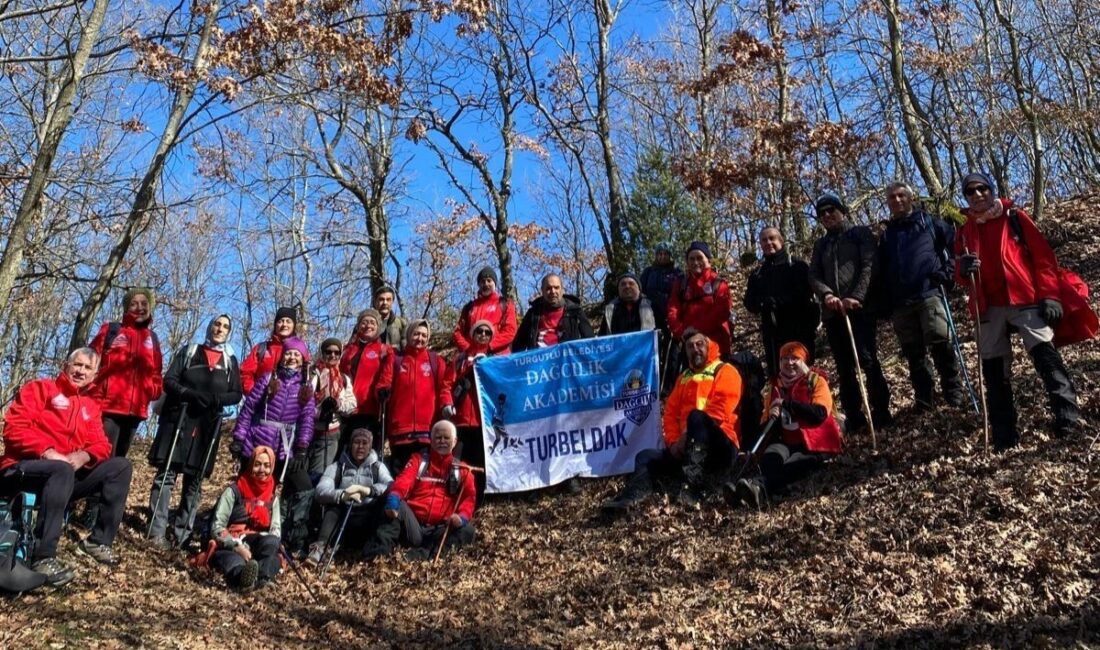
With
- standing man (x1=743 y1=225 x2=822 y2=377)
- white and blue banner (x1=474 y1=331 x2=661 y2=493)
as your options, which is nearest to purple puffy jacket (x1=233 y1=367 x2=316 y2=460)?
white and blue banner (x1=474 y1=331 x2=661 y2=493)

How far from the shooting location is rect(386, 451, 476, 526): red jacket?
27.8ft

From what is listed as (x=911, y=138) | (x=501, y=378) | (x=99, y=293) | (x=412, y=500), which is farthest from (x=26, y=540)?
(x=911, y=138)

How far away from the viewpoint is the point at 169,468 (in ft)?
27.4

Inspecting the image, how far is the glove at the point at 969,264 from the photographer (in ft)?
22.9

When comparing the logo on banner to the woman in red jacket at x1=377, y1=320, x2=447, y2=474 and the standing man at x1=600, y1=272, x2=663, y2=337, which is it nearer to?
the standing man at x1=600, y1=272, x2=663, y2=337

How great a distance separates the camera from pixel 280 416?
8.78m

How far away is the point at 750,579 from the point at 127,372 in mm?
6224

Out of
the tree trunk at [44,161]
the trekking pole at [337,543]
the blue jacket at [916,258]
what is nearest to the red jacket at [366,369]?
the trekking pole at [337,543]

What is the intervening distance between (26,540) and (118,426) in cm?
198

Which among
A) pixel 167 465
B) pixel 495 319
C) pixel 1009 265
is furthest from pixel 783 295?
pixel 167 465

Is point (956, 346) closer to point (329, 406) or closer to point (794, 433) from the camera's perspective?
point (794, 433)

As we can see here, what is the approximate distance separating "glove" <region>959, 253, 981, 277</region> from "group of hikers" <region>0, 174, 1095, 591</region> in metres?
0.02

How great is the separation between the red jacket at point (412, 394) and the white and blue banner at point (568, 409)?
607 mm

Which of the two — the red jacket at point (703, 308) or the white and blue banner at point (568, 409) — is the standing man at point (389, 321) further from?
the red jacket at point (703, 308)
